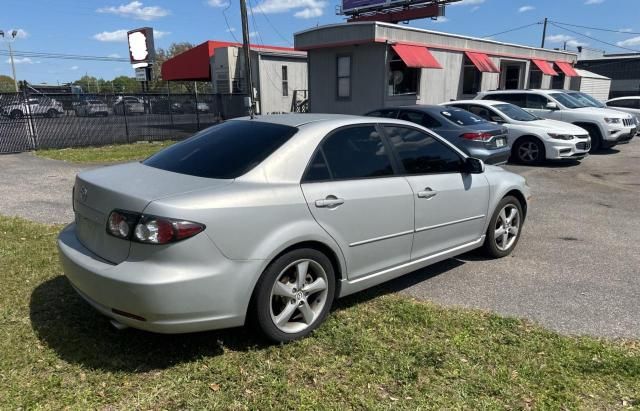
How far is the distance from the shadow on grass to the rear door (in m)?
0.61

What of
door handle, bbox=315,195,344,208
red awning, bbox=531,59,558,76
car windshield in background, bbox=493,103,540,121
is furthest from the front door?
red awning, bbox=531,59,558,76

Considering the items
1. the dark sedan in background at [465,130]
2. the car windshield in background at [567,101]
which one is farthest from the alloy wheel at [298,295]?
the car windshield in background at [567,101]

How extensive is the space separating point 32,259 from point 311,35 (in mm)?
16024

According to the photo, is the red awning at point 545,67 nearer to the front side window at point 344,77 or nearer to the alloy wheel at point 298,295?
the front side window at point 344,77

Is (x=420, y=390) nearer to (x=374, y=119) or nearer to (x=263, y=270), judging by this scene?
(x=263, y=270)

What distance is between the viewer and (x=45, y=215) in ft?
22.0

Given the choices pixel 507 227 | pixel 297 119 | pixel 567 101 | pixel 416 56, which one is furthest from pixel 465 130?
pixel 416 56

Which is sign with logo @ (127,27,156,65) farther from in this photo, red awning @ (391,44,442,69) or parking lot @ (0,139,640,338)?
parking lot @ (0,139,640,338)

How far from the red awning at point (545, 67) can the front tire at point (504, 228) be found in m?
22.1

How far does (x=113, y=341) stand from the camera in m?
3.26

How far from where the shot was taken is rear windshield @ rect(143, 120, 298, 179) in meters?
3.23

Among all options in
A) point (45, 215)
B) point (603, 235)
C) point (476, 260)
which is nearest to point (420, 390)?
point (476, 260)

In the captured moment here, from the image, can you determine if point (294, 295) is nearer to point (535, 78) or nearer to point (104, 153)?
point (104, 153)

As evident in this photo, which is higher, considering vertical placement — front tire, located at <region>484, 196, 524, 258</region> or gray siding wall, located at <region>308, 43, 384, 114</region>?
gray siding wall, located at <region>308, 43, 384, 114</region>
